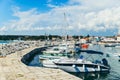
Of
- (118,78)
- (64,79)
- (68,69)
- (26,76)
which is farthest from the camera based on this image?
(68,69)

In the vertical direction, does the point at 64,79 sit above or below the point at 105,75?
above

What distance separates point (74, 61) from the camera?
40.5 m

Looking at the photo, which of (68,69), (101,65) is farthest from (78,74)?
(101,65)

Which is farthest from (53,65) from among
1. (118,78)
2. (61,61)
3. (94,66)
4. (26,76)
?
(26,76)

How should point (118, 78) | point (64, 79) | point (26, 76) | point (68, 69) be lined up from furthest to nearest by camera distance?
point (68, 69), point (118, 78), point (26, 76), point (64, 79)

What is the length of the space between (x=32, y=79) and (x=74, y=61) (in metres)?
19.3

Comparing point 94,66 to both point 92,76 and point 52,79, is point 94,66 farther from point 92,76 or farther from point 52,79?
point 52,79

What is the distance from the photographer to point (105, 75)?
40.5 metres

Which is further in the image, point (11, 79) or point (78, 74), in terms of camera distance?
point (78, 74)

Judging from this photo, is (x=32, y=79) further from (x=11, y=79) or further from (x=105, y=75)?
(x=105, y=75)

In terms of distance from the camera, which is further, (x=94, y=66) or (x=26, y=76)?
(x=94, y=66)

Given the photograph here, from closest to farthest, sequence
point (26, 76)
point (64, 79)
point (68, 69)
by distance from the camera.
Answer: point (64, 79) < point (26, 76) < point (68, 69)

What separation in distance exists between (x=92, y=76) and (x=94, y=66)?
6.85 ft

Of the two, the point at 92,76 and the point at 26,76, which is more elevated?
the point at 26,76
